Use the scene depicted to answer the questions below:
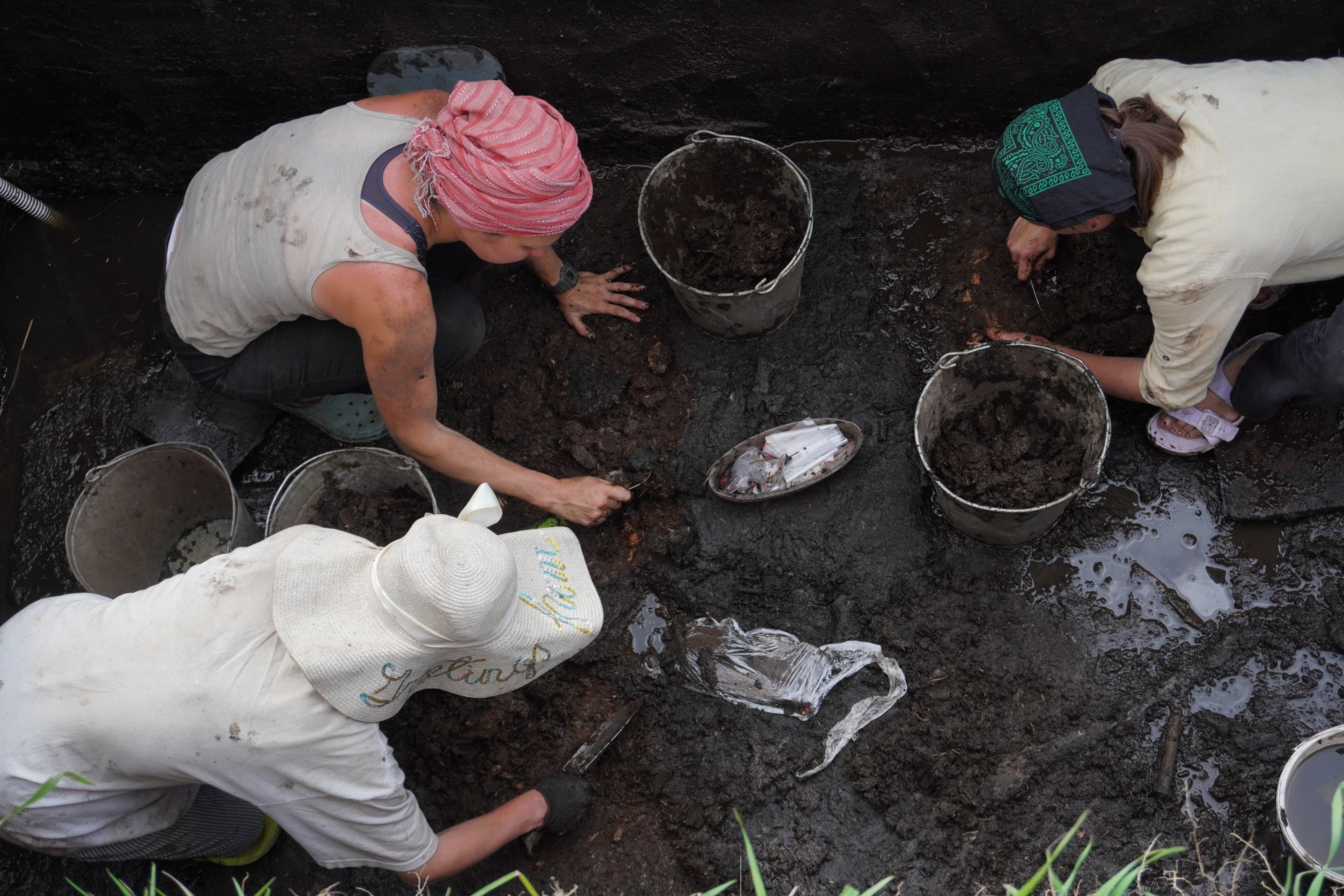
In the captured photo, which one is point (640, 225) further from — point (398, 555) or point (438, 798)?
point (438, 798)

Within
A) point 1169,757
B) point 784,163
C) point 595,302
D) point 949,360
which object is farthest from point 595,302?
point 1169,757

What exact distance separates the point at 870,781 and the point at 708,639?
62 cm

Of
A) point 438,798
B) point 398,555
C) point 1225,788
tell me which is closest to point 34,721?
point 398,555

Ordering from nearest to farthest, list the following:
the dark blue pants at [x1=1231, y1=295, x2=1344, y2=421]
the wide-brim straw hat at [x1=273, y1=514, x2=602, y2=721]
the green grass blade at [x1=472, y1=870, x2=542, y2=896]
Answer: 1. the green grass blade at [x1=472, y1=870, x2=542, y2=896]
2. the wide-brim straw hat at [x1=273, y1=514, x2=602, y2=721]
3. the dark blue pants at [x1=1231, y1=295, x2=1344, y2=421]

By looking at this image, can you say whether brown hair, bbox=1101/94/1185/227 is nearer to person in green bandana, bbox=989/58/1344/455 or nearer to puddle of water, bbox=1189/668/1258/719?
person in green bandana, bbox=989/58/1344/455

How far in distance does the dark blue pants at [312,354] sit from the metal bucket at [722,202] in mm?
639

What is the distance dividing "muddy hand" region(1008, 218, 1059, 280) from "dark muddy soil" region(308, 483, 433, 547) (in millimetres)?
2118

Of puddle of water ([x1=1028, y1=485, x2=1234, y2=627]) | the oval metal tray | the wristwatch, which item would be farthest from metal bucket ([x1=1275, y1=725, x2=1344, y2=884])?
the wristwatch

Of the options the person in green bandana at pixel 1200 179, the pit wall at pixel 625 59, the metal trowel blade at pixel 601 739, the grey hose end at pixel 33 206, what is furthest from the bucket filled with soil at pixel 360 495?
the person in green bandana at pixel 1200 179

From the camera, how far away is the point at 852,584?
2.77m

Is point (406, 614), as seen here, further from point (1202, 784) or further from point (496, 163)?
point (1202, 784)

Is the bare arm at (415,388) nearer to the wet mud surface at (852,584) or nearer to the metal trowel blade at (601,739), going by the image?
the wet mud surface at (852,584)

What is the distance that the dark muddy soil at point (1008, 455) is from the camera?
8.52 feet

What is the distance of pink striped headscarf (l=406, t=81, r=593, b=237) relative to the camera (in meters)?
2.06
